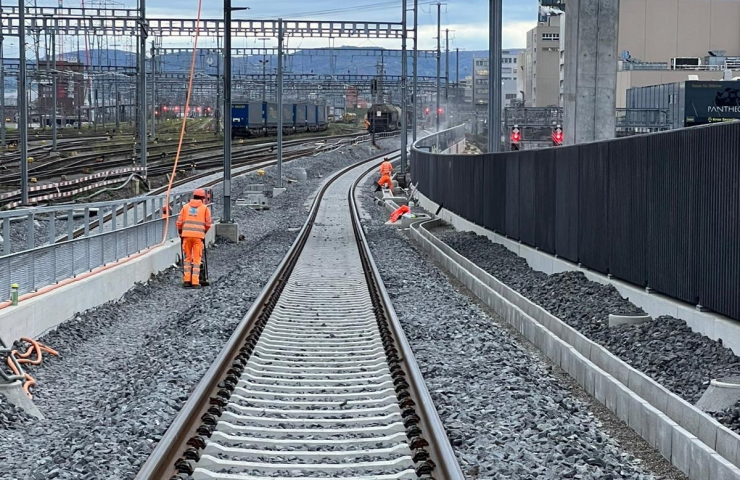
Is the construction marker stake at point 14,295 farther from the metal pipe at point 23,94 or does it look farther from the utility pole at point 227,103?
the utility pole at point 227,103

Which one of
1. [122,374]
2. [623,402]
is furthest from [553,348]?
[122,374]

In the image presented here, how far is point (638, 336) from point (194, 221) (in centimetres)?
995

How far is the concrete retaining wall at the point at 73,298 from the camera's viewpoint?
12992 mm

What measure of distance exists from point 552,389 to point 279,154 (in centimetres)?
4194

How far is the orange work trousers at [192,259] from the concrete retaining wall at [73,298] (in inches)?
32.1

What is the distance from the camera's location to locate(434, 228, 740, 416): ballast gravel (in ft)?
33.7

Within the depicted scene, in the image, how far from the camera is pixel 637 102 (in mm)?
71250

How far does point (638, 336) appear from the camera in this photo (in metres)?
12.5

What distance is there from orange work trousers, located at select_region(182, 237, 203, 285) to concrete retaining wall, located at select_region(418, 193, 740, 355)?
21.0 feet

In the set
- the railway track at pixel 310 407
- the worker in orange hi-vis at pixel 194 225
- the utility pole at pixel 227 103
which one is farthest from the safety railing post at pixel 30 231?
the utility pole at pixel 227 103

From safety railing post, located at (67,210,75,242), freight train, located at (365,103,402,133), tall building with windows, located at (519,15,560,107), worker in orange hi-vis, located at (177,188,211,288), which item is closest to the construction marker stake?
safety railing post, located at (67,210,75,242)

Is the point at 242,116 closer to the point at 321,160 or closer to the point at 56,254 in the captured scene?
the point at 321,160

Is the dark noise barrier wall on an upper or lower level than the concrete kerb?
upper

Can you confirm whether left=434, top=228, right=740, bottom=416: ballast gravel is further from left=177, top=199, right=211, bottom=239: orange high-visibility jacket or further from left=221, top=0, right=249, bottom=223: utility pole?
left=221, top=0, right=249, bottom=223: utility pole
